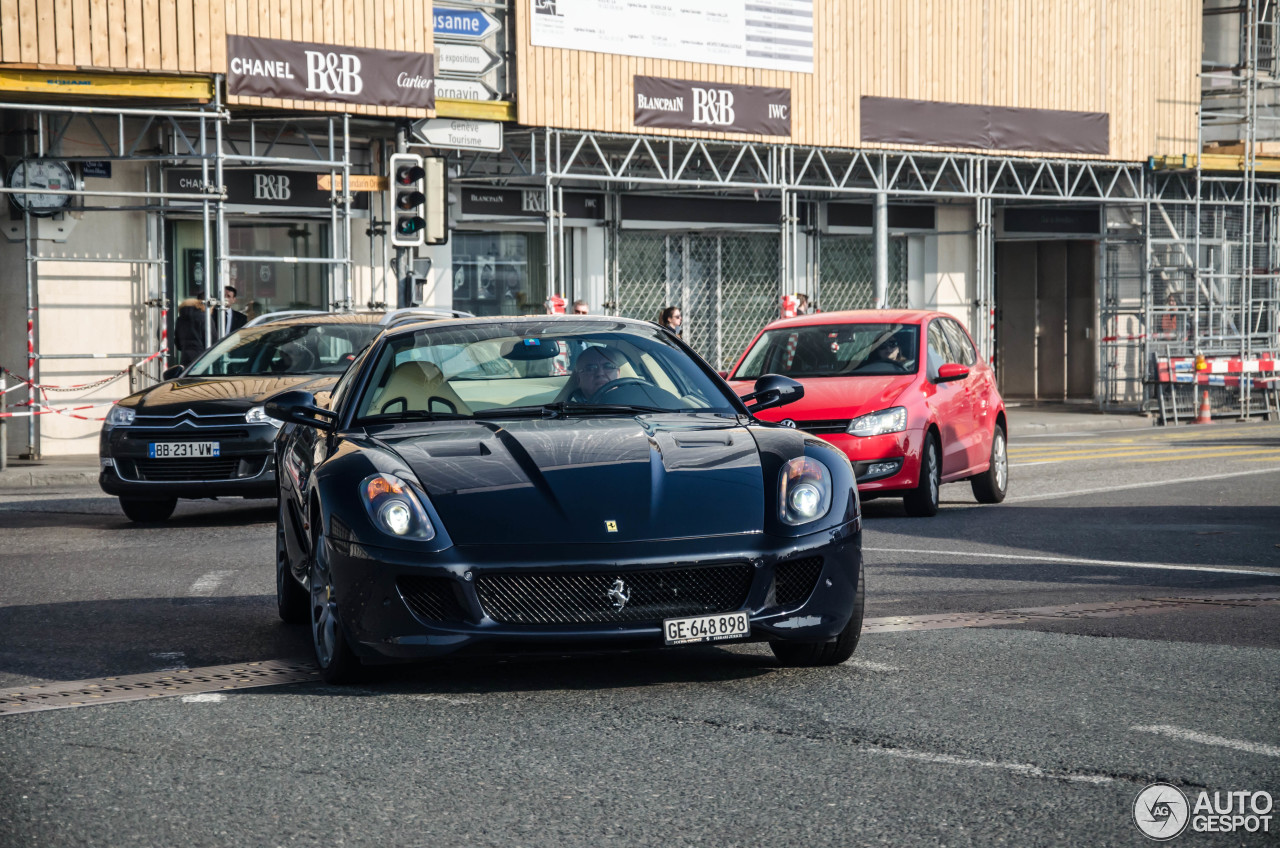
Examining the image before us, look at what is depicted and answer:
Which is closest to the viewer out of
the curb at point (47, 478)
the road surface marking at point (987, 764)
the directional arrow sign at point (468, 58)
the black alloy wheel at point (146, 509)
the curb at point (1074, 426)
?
the road surface marking at point (987, 764)

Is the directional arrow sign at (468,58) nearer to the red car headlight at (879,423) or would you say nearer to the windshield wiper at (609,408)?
the red car headlight at (879,423)

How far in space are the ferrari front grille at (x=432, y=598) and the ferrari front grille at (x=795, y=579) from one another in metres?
1.10

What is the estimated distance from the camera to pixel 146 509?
43.7 feet

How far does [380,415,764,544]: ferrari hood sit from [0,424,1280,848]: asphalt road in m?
0.60

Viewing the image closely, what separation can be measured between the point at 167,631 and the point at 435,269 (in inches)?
701

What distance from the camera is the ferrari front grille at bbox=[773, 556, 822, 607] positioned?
5.94 m

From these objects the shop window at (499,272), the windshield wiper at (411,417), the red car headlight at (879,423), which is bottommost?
the red car headlight at (879,423)

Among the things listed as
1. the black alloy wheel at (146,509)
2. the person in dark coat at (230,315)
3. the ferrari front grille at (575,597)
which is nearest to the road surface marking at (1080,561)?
the ferrari front grille at (575,597)

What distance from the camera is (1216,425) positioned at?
2689cm

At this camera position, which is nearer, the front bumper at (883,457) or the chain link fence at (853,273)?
the front bumper at (883,457)

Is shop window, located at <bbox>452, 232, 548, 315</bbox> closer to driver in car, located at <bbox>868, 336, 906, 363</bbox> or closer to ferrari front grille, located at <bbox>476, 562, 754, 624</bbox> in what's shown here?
driver in car, located at <bbox>868, 336, 906, 363</bbox>

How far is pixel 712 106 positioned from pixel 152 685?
64.8 feet

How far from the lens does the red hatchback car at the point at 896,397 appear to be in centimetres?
1247

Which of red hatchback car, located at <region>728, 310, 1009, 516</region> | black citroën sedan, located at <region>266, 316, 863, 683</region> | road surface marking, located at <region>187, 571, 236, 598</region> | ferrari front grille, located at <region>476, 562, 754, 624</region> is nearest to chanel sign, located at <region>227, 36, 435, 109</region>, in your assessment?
red hatchback car, located at <region>728, 310, 1009, 516</region>
